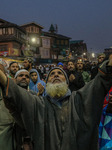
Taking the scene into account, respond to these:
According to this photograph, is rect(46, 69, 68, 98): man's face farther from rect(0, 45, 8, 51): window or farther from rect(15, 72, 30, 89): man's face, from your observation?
rect(0, 45, 8, 51): window

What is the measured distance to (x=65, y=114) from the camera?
1894mm

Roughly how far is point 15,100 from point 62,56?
47.9m

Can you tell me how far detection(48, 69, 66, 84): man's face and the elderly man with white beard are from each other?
0.59m

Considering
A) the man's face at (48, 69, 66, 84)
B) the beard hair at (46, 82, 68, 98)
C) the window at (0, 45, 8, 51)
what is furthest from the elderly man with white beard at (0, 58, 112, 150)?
the window at (0, 45, 8, 51)

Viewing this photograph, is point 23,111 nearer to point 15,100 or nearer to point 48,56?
point 15,100

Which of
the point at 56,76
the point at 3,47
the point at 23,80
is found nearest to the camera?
the point at 56,76

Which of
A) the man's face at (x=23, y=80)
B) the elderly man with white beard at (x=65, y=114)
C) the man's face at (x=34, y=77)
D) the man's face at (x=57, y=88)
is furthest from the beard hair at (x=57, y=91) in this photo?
the man's face at (x=34, y=77)

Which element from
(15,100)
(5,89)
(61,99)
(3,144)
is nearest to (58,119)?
(61,99)

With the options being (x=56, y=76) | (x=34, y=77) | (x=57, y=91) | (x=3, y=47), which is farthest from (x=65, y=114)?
(x=3, y=47)

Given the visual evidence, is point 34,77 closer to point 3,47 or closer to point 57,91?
point 57,91

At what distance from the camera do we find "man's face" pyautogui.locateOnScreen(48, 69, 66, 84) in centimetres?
253

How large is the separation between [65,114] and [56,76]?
35.7 inches

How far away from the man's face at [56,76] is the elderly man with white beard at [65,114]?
1.95 feet

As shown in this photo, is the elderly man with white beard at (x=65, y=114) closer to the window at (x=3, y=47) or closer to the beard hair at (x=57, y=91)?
the beard hair at (x=57, y=91)
